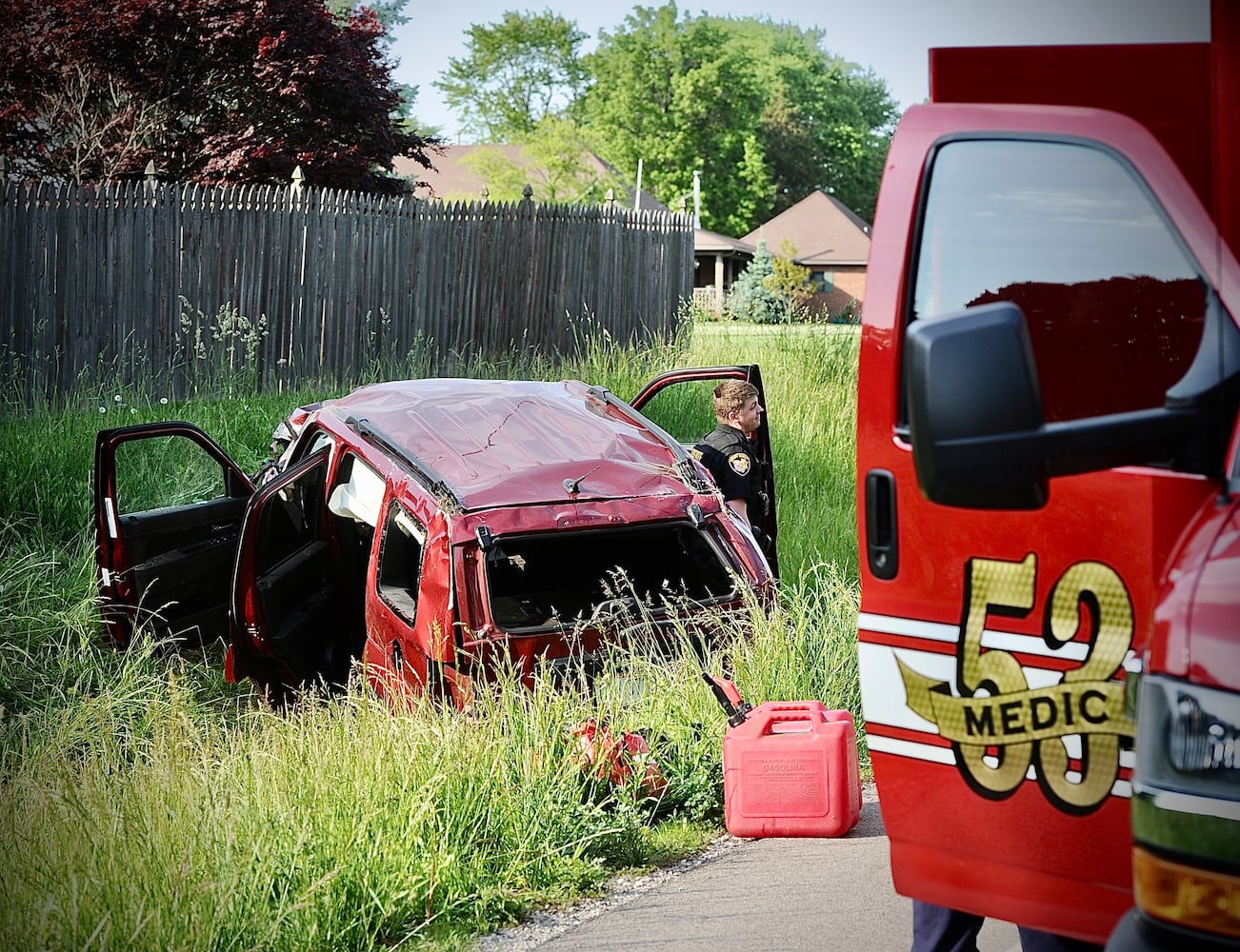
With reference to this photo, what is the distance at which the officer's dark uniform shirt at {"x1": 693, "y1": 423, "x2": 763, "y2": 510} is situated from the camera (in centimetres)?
771

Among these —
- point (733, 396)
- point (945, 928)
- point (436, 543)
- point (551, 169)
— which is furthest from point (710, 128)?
point (945, 928)

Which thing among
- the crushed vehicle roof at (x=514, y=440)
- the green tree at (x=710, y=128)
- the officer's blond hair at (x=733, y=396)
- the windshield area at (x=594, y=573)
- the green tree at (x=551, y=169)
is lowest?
the windshield area at (x=594, y=573)

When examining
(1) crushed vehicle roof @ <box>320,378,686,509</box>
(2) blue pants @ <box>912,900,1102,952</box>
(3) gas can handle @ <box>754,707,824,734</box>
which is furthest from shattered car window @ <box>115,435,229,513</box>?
(2) blue pants @ <box>912,900,1102,952</box>

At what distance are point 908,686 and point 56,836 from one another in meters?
2.70

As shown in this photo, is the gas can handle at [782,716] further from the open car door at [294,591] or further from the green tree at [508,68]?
the green tree at [508,68]

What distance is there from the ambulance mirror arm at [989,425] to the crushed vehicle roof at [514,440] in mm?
3696

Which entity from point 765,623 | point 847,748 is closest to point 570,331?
point 765,623

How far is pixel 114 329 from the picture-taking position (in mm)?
13094

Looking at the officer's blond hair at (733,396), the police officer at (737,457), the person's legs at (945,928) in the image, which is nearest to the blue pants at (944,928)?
the person's legs at (945,928)

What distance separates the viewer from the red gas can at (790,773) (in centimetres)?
491

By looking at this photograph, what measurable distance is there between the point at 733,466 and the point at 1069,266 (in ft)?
15.8

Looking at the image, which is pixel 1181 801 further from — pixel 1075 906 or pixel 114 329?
pixel 114 329

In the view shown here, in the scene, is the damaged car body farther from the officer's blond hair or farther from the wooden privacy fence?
the wooden privacy fence

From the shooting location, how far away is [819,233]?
66750 mm
